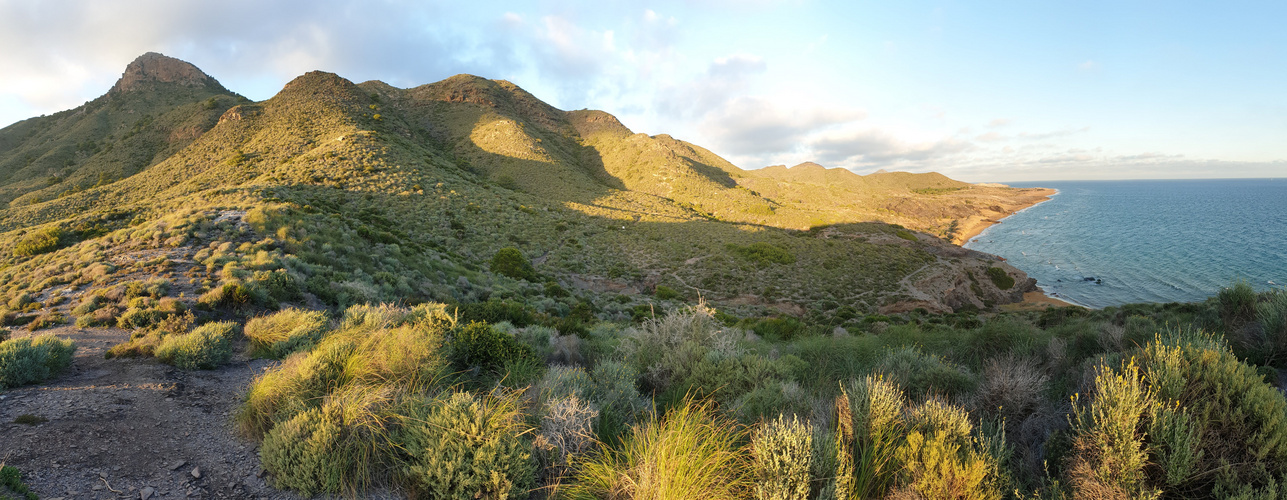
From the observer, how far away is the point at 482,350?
6.27 meters

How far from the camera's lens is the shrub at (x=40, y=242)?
545 inches

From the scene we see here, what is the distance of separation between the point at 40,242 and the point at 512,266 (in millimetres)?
15082

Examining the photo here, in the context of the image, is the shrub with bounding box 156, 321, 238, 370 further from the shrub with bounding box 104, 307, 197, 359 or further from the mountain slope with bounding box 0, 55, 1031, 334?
the mountain slope with bounding box 0, 55, 1031, 334

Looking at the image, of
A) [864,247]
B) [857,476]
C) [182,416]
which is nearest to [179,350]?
[182,416]

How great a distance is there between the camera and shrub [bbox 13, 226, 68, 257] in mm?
13852

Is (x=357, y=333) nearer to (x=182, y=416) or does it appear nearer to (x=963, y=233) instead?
(x=182, y=416)

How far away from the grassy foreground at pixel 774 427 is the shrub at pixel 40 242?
16634 millimetres

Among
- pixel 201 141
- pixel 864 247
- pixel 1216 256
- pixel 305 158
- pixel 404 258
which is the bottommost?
pixel 1216 256

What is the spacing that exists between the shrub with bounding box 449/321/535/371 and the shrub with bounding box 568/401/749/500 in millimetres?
2740

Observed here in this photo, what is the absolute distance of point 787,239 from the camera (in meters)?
34.4

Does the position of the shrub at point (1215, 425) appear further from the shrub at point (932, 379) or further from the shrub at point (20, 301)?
the shrub at point (20, 301)

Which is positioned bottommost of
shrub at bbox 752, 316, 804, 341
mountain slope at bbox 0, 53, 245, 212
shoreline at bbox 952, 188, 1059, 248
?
shoreline at bbox 952, 188, 1059, 248

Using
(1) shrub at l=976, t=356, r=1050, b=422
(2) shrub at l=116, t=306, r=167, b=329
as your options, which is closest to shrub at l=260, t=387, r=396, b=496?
(1) shrub at l=976, t=356, r=1050, b=422

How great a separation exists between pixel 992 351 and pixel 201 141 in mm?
55316
